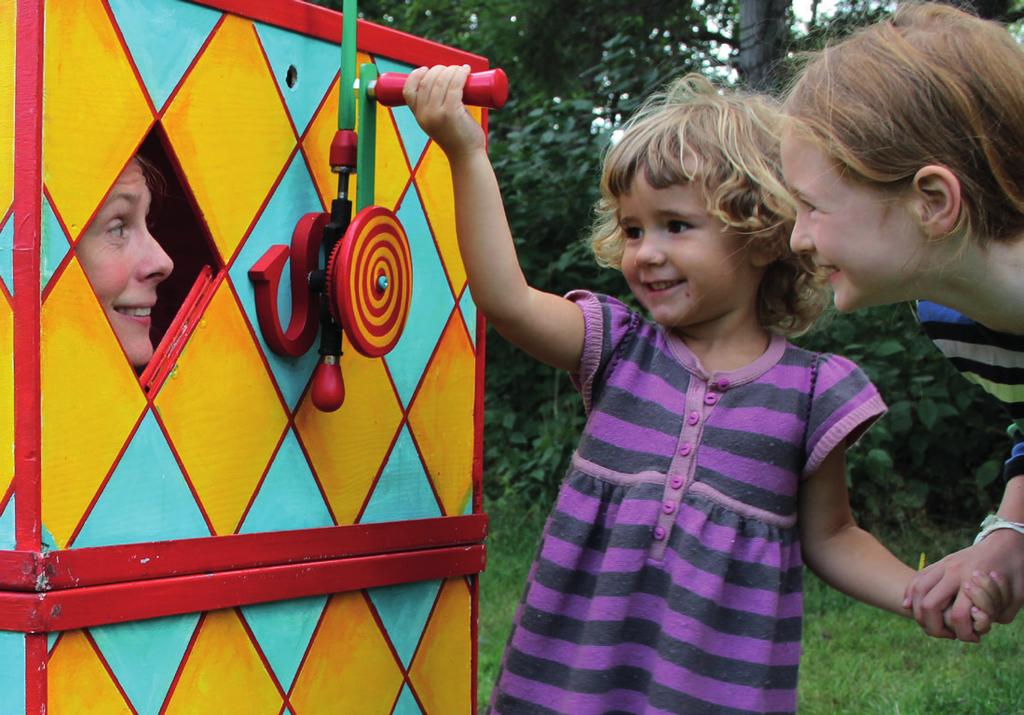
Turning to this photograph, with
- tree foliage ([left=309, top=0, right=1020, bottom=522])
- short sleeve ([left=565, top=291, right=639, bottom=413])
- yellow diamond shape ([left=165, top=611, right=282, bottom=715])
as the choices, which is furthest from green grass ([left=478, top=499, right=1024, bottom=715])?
yellow diamond shape ([left=165, top=611, right=282, bottom=715])

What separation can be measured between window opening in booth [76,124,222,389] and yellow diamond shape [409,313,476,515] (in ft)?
1.31

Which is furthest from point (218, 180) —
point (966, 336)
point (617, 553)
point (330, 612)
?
point (966, 336)

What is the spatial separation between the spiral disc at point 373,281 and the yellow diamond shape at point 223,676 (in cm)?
39

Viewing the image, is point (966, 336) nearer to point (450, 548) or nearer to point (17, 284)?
point (450, 548)

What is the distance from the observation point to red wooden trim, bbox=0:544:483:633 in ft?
4.20

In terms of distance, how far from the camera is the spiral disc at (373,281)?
4.94ft

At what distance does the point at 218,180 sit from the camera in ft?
4.82

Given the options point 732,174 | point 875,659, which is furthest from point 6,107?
point 875,659

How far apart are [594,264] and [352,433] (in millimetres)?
3211

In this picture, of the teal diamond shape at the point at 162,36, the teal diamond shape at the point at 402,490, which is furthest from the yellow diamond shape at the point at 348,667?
the teal diamond shape at the point at 162,36

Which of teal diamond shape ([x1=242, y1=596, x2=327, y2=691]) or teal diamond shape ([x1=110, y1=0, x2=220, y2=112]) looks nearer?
teal diamond shape ([x1=110, y1=0, x2=220, y2=112])

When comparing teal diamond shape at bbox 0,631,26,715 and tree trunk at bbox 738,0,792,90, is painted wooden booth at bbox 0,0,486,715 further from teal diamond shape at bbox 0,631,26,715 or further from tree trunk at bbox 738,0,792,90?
tree trunk at bbox 738,0,792,90

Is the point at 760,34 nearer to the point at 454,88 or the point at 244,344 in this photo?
the point at 454,88

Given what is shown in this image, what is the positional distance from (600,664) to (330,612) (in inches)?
15.1
